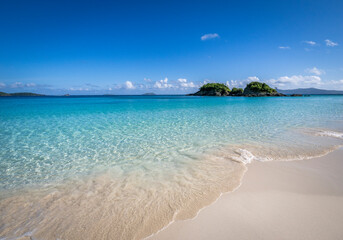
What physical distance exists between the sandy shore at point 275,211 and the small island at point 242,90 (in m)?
118

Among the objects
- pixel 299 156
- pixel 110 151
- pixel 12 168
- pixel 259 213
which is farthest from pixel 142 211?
pixel 299 156

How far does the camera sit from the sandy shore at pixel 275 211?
2.85m

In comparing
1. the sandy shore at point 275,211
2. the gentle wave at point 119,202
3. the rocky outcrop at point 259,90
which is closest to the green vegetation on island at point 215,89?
the rocky outcrop at point 259,90

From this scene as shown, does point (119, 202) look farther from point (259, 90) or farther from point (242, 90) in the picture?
point (242, 90)

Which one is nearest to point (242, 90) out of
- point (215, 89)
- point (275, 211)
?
point (215, 89)

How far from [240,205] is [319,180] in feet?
8.87

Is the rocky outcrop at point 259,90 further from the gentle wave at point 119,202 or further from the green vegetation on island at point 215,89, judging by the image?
the gentle wave at point 119,202

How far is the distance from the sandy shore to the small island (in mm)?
118188

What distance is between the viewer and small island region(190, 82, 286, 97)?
11075cm

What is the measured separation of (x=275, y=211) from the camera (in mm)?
3383

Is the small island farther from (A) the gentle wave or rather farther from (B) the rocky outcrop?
(A) the gentle wave

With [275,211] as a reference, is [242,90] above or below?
above

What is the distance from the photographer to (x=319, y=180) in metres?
4.60

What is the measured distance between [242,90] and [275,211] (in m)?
131
